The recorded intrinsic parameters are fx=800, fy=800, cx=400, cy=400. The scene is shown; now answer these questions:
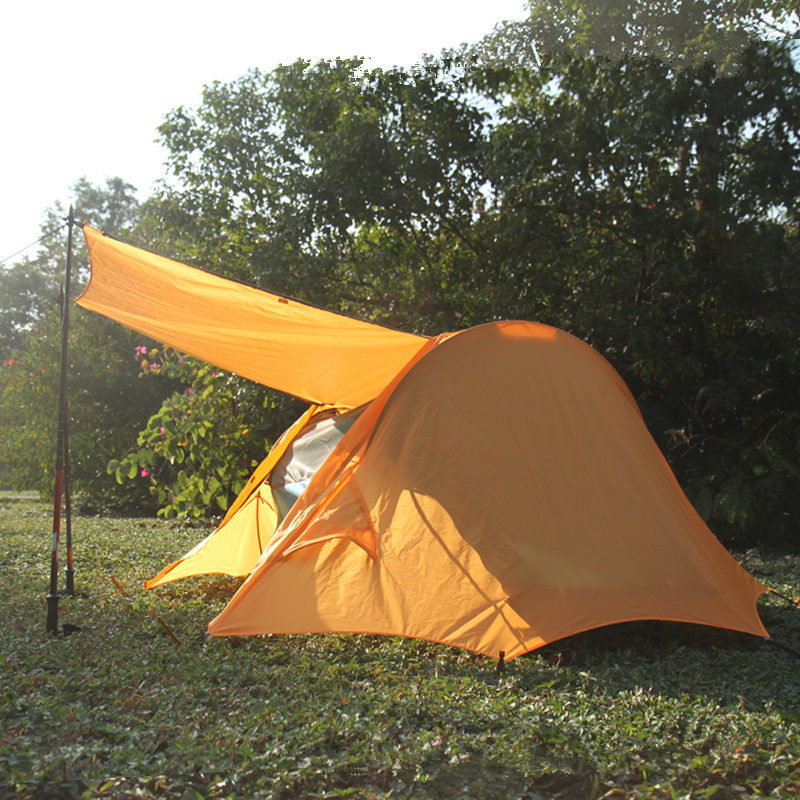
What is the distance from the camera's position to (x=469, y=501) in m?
3.79

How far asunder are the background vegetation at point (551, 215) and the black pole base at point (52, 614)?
15.2 ft

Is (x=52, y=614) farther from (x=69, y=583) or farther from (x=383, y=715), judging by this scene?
(x=383, y=715)

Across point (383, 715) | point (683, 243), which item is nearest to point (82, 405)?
point (683, 243)

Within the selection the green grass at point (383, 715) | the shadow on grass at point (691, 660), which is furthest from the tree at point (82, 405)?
the shadow on grass at point (691, 660)

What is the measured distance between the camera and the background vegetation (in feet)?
21.9

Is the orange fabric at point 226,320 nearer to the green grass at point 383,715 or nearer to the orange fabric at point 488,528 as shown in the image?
the orange fabric at point 488,528

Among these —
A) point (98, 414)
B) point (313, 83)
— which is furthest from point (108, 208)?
point (313, 83)

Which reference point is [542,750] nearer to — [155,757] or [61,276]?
[155,757]

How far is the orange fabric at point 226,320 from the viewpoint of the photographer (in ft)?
13.3

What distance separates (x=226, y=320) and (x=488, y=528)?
1.75 m

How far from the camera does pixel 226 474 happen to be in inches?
355

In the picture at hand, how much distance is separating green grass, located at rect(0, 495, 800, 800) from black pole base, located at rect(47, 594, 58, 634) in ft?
0.20

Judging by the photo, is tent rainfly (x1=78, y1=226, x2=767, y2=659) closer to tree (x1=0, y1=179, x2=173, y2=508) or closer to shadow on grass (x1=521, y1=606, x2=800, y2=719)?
shadow on grass (x1=521, y1=606, x2=800, y2=719)

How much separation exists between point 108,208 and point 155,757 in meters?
35.7
